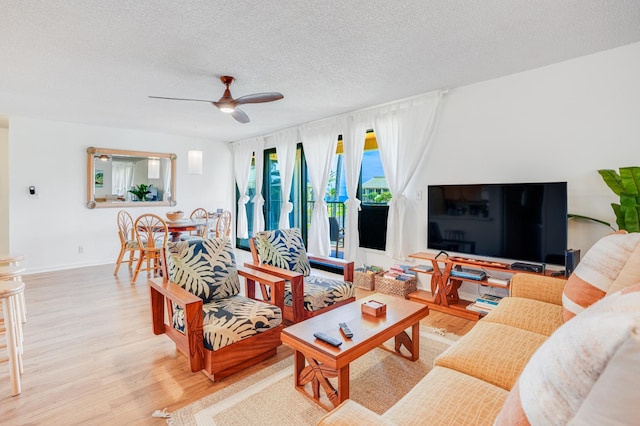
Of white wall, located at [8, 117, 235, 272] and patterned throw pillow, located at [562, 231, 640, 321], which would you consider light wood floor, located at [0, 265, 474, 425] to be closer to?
patterned throw pillow, located at [562, 231, 640, 321]

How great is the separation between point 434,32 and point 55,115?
531 cm

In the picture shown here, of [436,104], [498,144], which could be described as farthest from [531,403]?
[436,104]

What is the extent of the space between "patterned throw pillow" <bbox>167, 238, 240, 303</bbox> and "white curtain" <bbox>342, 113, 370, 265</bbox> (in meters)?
2.18

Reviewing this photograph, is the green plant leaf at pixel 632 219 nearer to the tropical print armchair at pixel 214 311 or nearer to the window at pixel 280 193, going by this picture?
the tropical print armchair at pixel 214 311

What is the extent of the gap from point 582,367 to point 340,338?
1414 mm

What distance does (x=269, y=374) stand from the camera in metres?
2.18

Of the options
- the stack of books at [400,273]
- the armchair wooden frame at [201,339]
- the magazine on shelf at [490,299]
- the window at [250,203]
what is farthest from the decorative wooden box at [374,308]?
the window at [250,203]

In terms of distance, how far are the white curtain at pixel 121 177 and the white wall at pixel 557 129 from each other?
5.30m

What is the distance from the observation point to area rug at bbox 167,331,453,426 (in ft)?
5.76

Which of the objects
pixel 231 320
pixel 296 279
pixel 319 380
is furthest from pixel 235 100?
pixel 319 380

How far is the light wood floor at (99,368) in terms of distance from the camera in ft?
5.99

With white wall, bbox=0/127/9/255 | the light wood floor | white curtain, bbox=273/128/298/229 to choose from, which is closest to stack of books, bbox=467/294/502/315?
the light wood floor

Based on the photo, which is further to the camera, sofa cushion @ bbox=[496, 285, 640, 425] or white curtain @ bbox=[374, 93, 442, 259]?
white curtain @ bbox=[374, 93, 442, 259]

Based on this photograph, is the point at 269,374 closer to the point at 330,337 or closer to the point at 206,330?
the point at 206,330
